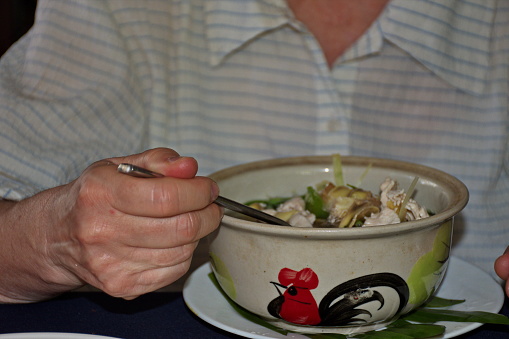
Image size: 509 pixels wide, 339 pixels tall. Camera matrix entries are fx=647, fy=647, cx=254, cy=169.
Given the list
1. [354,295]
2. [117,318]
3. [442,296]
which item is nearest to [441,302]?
[442,296]

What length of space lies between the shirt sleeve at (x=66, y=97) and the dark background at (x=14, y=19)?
2.28 metres

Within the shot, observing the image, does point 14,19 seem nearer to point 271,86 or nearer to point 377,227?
point 271,86

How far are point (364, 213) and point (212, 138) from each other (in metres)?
0.66

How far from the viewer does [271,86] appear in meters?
1.40

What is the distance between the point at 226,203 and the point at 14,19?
312 centimetres

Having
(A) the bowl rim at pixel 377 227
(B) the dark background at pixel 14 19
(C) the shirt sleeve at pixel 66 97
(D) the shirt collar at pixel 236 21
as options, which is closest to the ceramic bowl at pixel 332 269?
(A) the bowl rim at pixel 377 227

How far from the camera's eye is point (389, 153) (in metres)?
1.37

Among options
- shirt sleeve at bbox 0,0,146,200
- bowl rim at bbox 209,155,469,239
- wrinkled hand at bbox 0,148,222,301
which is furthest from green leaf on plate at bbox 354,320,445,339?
shirt sleeve at bbox 0,0,146,200

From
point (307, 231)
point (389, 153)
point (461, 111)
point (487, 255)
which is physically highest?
point (307, 231)

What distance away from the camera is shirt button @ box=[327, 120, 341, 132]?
135 cm

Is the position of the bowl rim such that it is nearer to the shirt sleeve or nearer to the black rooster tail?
the black rooster tail

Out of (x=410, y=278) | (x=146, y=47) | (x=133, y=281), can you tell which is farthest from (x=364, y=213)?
(x=146, y=47)

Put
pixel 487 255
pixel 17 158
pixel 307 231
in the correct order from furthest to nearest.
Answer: pixel 487 255, pixel 17 158, pixel 307 231

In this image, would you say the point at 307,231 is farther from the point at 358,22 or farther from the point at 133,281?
the point at 358,22
